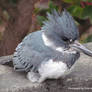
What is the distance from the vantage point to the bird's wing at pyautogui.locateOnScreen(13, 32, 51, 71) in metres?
1.60

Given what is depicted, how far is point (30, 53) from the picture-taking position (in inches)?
63.7

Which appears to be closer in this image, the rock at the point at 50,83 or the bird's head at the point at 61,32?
the bird's head at the point at 61,32

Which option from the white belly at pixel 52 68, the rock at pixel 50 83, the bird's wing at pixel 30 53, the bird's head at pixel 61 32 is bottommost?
the rock at pixel 50 83

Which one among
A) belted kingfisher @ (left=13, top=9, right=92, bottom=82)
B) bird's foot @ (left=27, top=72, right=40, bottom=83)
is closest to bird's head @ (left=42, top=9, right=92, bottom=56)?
belted kingfisher @ (left=13, top=9, right=92, bottom=82)

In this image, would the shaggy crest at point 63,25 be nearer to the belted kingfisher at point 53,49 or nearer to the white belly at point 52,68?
the belted kingfisher at point 53,49

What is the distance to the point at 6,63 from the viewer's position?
6.21 ft

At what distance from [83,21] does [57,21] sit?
146 centimetres

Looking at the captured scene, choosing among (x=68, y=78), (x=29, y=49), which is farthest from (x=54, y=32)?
(x=68, y=78)

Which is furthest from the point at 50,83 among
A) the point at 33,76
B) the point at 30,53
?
the point at 30,53

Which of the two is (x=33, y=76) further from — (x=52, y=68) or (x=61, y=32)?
(x=61, y=32)

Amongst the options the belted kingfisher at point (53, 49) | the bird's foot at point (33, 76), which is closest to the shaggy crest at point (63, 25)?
the belted kingfisher at point (53, 49)

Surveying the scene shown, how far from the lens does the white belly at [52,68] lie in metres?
1.56

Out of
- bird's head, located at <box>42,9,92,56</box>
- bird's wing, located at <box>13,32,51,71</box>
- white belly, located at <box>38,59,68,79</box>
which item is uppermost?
bird's head, located at <box>42,9,92,56</box>

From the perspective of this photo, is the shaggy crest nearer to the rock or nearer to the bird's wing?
the bird's wing
